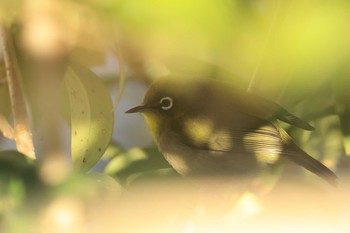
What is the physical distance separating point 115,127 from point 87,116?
0.09ft

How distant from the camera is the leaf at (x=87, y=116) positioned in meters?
0.51

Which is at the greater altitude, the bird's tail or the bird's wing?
the bird's wing

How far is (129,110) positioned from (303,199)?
0.58 ft

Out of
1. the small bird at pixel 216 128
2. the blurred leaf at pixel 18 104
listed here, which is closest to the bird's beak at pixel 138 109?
the small bird at pixel 216 128

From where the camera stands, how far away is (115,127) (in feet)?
1.70

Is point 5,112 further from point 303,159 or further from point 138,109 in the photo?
point 303,159

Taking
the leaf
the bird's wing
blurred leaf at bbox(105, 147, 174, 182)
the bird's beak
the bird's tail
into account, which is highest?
the bird's wing

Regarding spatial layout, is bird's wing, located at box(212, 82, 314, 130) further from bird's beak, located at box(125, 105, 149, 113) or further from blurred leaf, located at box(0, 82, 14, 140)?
blurred leaf, located at box(0, 82, 14, 140)

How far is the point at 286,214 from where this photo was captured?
517mm

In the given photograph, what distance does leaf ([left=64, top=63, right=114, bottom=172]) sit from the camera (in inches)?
19.9

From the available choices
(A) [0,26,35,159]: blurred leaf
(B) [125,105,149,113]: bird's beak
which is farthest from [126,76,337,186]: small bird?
(A) [0,26,35,159]: blurred leaf

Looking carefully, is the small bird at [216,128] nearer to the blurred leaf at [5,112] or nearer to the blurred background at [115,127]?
the blurred background at [115,127]

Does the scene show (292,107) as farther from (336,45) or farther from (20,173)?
(20,173)

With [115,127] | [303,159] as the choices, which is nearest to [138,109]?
[115,127]
